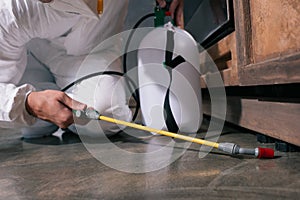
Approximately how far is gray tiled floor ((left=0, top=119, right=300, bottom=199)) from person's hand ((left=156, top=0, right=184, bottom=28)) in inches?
20.2

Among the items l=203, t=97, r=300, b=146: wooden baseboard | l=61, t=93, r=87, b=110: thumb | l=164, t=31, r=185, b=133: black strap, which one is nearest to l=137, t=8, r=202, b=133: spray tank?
l=164, t=31, r=185, b=133: black strap

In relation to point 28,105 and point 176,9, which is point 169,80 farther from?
point 28,105

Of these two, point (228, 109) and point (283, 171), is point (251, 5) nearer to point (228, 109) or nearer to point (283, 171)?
point (283, 171)

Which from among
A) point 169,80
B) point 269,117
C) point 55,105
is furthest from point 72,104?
point 269,117

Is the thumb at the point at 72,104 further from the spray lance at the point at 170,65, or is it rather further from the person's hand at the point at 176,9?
the person's hand at the point at 176,9

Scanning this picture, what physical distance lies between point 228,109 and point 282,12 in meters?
0.55

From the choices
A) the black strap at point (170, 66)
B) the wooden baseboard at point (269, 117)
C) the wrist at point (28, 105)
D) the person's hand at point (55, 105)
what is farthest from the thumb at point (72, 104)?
the wooden baseboard at point (269, 117)

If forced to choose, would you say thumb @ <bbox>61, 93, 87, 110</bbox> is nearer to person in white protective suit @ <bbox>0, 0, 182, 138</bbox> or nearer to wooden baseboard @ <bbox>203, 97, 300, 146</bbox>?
person in white protective suit @ <bbox>0, 0, 182, 138</bbox>

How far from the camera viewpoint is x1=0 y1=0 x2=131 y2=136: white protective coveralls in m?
0.84

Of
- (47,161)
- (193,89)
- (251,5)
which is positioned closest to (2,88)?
(47,161)

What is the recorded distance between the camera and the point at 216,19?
1.01 meters

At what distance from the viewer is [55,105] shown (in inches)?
31.7

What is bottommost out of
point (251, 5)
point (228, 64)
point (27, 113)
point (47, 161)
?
point (47, 161)

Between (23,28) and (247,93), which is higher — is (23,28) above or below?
above
